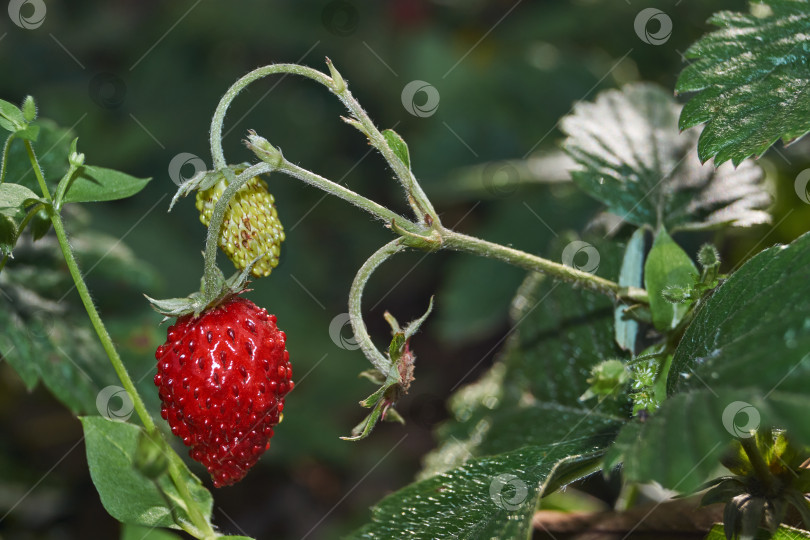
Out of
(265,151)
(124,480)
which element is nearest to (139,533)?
(124,480)

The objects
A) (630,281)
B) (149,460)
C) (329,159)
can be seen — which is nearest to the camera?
(149,460)

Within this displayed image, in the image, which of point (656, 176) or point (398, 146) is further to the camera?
point (656, 176)

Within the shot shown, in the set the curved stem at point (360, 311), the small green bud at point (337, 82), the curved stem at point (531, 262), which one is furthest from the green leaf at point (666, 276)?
the small green bud at point (337, 82)

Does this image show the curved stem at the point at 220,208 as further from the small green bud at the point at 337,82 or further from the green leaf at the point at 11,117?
the green leaf at the point at 11,117

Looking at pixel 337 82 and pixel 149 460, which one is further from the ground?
pixel 337 82

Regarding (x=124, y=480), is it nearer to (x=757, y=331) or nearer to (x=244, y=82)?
(x=244, y=82)

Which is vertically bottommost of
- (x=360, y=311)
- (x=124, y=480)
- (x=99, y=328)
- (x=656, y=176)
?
(x=124, y=480)
